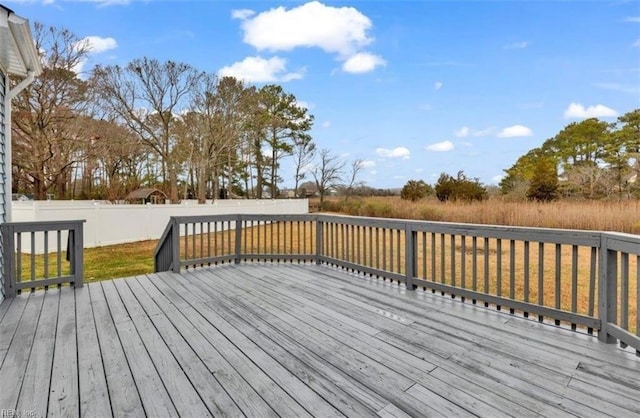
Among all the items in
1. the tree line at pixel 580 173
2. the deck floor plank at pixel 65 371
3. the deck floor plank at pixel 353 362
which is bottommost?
the deck floor plank at pixel 353 362

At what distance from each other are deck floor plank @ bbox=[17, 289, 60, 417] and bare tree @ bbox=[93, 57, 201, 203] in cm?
1397

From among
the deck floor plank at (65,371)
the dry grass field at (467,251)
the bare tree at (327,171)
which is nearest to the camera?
the deck floor plank at (65,371)

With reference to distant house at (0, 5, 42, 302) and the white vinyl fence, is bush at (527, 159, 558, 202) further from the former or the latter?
distant house at (0, 5, 42, 302)

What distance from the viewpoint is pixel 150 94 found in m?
14.9

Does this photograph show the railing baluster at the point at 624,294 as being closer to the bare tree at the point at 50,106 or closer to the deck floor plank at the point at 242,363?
the deck floor plank at the point at 242,363

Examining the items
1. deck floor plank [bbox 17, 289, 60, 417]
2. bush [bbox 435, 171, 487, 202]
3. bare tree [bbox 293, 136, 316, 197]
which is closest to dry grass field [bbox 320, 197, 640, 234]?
bush [bbox 435, 171, 487, 202]

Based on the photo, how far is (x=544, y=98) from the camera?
1320 cm

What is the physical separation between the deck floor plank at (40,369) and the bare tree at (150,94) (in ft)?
45.8

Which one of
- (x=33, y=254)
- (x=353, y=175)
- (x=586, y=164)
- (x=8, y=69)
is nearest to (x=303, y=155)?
(x=353, y=175)

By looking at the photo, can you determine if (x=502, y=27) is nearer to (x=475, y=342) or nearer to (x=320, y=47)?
(x=320, y=47)

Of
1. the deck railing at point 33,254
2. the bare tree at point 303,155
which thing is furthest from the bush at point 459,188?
the deck railing at point 33,254

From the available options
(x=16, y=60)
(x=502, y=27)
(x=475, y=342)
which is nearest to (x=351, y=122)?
(x=502, y=27)

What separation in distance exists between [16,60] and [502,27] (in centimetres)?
944

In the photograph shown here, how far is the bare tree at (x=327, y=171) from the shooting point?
22.0m
